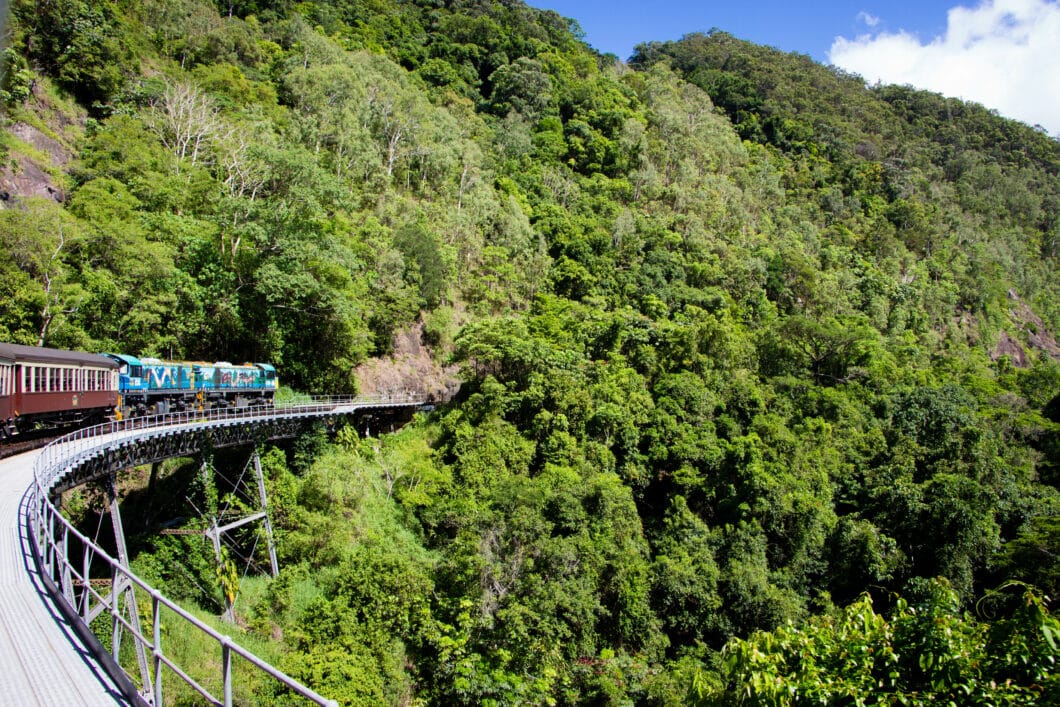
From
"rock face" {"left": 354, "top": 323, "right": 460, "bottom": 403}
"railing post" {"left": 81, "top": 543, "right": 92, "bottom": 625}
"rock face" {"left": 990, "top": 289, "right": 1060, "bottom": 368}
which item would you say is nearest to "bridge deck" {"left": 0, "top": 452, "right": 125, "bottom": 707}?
"railing post" {"left": 81, "top": 543, "right": 92, "bottom": 625}

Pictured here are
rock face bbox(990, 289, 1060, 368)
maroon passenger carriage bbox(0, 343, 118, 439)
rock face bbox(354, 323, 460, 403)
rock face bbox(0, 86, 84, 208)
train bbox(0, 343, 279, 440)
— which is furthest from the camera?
rock face bbox(990, 289, 1060, 368)

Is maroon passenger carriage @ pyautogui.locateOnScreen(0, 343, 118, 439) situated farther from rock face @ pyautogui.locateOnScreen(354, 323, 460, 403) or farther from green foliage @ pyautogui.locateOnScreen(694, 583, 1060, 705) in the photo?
green foliage @ pyautogui.locateOnScreen(694, 583, 1060, 705)

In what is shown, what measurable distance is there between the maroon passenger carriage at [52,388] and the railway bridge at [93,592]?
1242 millimetres

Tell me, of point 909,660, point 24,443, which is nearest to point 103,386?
point 24,443

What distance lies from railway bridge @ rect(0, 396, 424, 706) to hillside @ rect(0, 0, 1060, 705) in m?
Answer: 2.61

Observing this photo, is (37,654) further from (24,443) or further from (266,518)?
(266,518)

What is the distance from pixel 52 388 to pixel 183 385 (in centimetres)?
641

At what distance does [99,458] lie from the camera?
14266mm

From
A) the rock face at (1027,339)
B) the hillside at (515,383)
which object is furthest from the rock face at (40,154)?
the rock face at (1027,339)

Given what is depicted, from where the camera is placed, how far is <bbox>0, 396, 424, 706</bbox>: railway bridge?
17.4ft

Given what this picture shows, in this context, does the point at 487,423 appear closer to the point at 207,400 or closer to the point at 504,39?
the point at 207,400

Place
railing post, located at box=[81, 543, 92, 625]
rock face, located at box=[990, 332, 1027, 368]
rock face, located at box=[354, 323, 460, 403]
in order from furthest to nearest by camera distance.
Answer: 1. rock face, located at box=[990, 332, 1027, 368]
2. rock face, located at box=[354, 323, 460, 403]
3. railing post, located at box=[81, 543, 92, 625]

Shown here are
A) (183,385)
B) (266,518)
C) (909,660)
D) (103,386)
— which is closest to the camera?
(909,660)

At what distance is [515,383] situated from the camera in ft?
106
